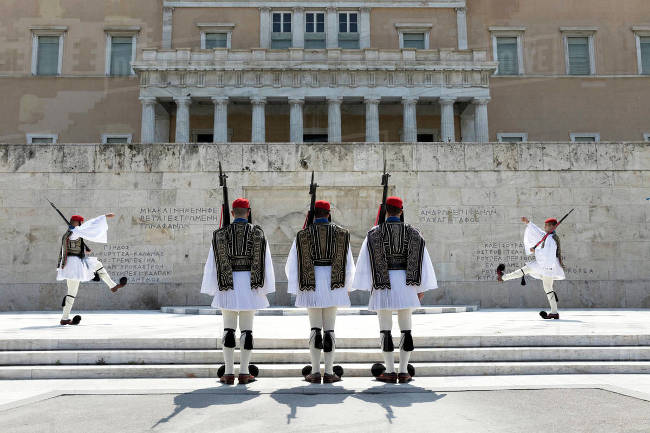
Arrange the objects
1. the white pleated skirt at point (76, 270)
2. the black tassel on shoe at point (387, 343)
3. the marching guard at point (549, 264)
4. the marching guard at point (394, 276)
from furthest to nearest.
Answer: the marching guard at point (549, 264), the white pleated skirt at point (76, 270), the marching guard at point (394, 276), the black tassel on shoe at point (387, 343)

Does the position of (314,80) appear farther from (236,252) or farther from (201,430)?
(201,430)

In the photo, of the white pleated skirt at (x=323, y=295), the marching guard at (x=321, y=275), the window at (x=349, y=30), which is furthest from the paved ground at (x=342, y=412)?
the window at (x=349, y=30)

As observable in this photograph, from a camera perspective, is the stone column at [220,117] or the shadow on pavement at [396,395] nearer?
the shadow on pavement at [396,395]

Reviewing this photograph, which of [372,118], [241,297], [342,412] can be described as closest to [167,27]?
[372,118]

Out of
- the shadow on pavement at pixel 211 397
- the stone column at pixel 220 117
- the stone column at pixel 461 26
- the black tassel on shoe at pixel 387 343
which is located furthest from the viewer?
the stone column at pixel 461 26

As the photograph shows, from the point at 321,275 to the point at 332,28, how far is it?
1275 inches

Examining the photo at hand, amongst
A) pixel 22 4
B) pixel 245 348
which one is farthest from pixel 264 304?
pixel 22 4

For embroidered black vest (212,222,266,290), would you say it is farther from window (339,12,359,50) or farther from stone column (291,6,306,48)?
window (339,12,359,50)

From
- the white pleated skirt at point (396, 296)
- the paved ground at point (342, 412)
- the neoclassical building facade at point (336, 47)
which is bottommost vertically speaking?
the paved ground at point (342, 412)

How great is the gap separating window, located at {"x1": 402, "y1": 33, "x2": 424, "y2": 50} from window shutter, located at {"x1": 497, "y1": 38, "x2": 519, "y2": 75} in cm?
512

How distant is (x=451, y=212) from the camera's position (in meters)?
14.5

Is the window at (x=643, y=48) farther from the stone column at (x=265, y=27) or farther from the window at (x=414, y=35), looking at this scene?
the stone column at (x=265, y=27)

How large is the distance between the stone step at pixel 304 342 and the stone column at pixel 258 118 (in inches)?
1018

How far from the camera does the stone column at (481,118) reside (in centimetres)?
3256
